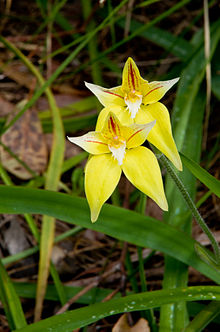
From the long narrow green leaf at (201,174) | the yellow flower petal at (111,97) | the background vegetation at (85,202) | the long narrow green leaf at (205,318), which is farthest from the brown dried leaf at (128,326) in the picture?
the yellow flower petal at (111,97)

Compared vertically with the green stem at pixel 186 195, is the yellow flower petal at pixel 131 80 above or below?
above

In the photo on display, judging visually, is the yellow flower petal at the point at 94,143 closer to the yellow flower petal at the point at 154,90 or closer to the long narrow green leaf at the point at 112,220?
the yellow flower petal at the point at 154,90

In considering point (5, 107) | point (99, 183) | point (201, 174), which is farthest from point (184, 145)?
point (5, 107)

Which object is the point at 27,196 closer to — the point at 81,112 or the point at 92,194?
the point at 92,194

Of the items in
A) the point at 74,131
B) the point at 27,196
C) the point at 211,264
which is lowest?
the point at 211,264

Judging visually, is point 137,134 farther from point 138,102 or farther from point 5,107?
point 5,107

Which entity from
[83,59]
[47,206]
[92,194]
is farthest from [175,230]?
[83,59]
